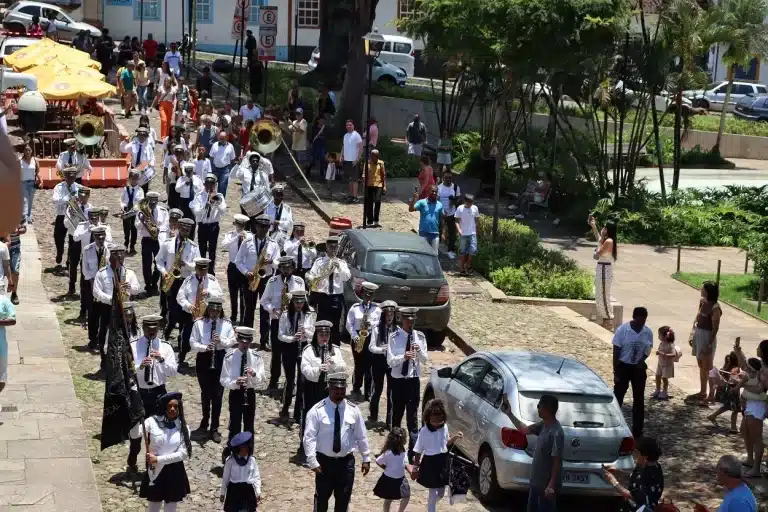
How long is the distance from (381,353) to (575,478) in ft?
10.6

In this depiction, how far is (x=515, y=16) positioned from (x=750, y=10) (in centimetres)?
1903

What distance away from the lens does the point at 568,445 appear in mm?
11766

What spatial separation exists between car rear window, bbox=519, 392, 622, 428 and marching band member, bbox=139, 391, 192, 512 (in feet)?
10.5

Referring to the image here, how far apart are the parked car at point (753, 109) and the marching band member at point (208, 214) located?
35745mm

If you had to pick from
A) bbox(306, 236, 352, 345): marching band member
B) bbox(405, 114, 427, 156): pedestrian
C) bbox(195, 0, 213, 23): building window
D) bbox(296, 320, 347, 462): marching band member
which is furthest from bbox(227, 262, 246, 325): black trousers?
bbox(195, 0, 213, 23): building window

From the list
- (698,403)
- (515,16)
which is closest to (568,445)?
(698,403)

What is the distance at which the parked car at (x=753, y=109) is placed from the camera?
5078 centimetres

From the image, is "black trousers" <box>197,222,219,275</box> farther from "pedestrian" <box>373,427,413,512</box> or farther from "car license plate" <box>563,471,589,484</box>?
"car license plate" <box>563,471,589,484</box>

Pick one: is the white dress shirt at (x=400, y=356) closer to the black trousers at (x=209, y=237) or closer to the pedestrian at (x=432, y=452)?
the pedestrian at (x=432, y=452)

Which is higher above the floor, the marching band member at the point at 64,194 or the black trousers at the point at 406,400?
the marching band member at the point at 64,194

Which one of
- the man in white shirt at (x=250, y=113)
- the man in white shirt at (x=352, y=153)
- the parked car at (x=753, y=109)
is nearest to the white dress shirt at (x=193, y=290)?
the man in white shirt at (x=352, y=153)

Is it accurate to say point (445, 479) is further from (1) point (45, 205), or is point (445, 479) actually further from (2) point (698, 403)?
(1) point (45, 205)

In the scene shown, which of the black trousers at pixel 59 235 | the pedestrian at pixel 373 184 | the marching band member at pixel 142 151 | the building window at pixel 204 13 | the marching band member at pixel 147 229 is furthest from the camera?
the building window at pixel 204 13

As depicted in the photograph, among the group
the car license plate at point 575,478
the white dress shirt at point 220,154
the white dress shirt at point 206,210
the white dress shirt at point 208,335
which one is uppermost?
the white dress shirt at point 220,154
